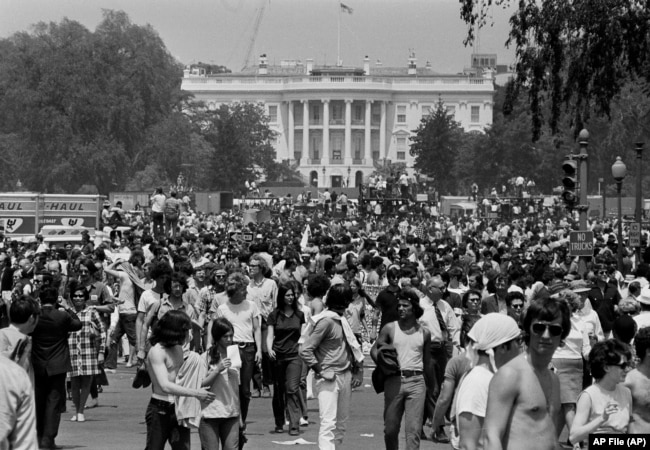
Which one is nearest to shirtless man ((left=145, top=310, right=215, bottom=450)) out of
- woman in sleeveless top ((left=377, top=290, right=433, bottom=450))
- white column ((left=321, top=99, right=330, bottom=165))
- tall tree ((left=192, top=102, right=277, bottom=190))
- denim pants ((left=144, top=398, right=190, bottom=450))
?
denim pants ((left=144, top=398, right=190, bottom=450))

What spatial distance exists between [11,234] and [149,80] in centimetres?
4460

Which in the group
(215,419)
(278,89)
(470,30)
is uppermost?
(278,89)

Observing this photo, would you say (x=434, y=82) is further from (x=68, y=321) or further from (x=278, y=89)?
(x=68, y=321)

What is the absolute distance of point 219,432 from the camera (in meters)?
10.8

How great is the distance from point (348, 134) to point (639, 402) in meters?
160

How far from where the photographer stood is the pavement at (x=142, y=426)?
13.8m

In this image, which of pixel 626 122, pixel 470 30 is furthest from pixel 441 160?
pixel 470 30

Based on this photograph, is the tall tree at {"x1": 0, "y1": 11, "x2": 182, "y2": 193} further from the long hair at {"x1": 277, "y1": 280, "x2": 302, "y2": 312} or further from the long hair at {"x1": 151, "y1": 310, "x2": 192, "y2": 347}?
the long hair at {"x1": 151, "y1": 310, "x2": 192, "y2": 347}

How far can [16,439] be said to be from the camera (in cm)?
655

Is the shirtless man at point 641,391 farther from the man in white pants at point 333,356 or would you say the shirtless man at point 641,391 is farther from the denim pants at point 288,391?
the denim pants at point 288,391

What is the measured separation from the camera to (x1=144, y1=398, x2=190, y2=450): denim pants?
10.5 metres

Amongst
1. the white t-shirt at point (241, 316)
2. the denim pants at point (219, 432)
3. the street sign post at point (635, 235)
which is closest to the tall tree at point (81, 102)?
the street sign post at point (635, 235)

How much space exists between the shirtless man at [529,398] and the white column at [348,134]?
159365mm

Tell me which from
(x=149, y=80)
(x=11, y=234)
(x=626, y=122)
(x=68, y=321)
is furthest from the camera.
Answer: (x=626, y=122)
